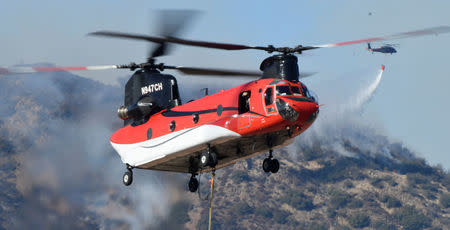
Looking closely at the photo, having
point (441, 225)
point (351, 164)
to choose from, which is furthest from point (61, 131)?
point (441, 225)

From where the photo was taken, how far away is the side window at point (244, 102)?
2959 cm

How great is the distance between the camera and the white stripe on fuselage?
2945 cm

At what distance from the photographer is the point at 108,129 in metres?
58.6

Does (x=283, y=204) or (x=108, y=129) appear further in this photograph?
(x=283, y=204)

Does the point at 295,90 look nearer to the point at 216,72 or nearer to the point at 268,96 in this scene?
the point at 268,96

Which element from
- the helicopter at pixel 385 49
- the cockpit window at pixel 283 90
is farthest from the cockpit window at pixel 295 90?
the helicopter at pixel 385 49

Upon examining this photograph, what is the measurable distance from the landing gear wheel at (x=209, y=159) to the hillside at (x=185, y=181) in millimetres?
10537

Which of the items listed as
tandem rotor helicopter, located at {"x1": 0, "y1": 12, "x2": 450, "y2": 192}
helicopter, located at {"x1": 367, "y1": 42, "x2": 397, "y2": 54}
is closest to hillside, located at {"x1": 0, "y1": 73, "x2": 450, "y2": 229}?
tandem rotor helicopter, located at {"x1": 0, "y1": 12, "x2": 450, "y2": 192}

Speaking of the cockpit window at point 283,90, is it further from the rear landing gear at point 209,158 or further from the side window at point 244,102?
the rear landing gear at point 209,158

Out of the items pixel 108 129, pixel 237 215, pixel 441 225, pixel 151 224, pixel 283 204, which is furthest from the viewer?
pixel 441 225

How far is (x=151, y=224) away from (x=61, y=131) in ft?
47.7

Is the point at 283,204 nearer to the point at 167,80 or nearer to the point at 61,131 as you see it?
the point at 61,131

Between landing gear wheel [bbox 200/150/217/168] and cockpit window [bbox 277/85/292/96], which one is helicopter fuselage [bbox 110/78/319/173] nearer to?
cockpit window [bbox 277/85/292/96]

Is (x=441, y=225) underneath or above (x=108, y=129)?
underneath
